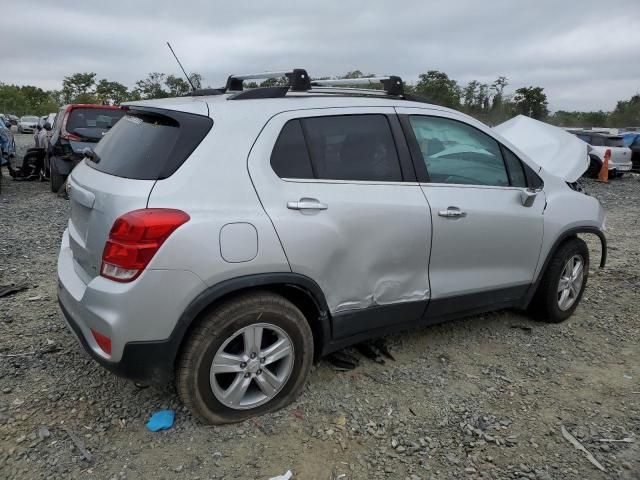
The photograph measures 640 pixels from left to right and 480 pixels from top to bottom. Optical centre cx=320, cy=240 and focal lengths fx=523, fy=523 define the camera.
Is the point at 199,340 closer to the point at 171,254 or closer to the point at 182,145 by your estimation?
the point at 171,254

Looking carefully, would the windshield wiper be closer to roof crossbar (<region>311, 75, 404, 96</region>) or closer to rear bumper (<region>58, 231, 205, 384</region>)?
rear bumper (<region>58, 231, 205, 384</region>)

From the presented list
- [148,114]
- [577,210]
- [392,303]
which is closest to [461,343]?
[392,303]

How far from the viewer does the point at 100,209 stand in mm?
2535

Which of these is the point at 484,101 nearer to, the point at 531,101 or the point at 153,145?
the point at 531,101

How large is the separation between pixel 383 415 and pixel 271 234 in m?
1.26

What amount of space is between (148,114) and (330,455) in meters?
2.08

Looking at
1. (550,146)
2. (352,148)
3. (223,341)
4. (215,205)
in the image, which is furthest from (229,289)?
(550,146)

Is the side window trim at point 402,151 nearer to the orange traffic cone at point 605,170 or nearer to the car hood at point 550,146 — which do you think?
the car hood at point 550,146

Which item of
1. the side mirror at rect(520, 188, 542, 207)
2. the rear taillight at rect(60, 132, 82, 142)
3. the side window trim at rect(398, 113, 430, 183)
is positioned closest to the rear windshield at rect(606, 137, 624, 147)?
the side mirror at rect(520, 188, 542, 207)

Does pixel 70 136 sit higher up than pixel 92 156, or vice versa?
pixel 92 156

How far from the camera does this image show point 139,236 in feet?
7.70

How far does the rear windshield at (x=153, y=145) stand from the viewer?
2543 mm

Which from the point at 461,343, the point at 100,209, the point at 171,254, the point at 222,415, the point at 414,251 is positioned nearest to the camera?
the point at 171,254

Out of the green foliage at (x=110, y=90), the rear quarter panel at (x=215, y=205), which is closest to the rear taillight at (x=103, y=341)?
the rear quarter panel at (x=215, y=205)
